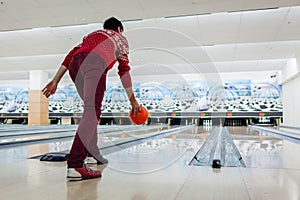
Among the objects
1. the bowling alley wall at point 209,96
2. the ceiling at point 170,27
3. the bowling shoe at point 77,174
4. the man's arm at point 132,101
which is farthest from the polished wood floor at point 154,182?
the bowling alley wall at point 209,96

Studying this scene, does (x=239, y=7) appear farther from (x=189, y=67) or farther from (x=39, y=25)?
(x=189, y=67)

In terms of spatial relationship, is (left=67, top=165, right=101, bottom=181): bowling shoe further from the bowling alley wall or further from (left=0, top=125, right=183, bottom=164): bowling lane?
the bowling alley wall

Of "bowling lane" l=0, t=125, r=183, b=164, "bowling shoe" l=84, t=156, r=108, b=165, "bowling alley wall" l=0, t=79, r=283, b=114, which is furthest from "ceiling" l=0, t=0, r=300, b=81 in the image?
"bowling shoe" l=84, t=156, r=108, b=165

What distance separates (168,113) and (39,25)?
9.98 meters

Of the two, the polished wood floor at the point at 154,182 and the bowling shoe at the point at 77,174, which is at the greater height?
the bowling shoe at the point at 77,174

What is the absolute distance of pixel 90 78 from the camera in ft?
5.82

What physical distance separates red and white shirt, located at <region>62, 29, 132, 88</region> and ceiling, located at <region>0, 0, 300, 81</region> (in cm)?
401

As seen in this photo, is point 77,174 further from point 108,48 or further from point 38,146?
point 38,146

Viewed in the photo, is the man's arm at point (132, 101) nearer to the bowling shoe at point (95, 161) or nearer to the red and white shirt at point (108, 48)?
the red and white shirt at point (108, 48)

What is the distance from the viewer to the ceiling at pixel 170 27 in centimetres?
578

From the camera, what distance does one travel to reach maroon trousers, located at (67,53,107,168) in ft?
5.70

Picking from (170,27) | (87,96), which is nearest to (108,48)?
(87,96)

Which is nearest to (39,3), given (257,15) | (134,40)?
(134,40)

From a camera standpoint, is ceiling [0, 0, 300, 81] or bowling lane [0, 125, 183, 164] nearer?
bowling lane [0, 125, 183, 164]
